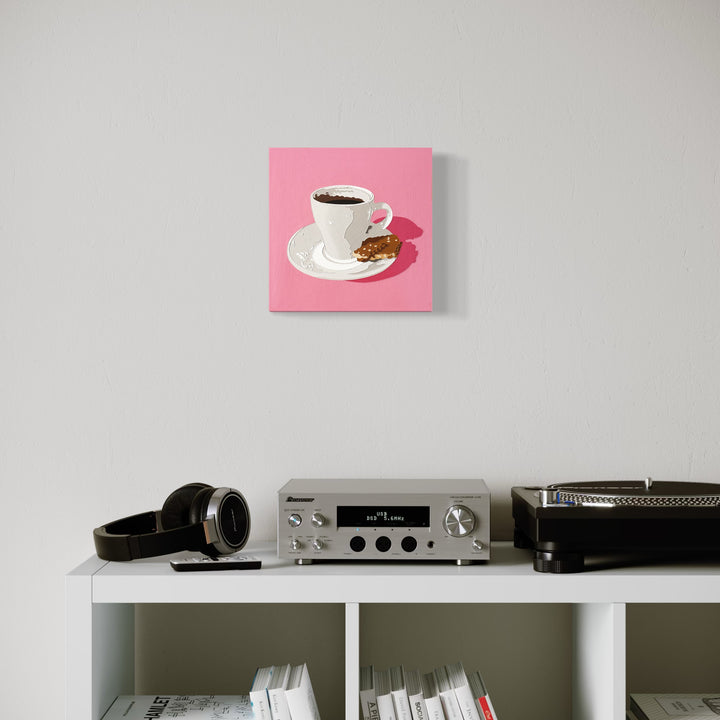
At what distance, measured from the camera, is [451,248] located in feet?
4.96

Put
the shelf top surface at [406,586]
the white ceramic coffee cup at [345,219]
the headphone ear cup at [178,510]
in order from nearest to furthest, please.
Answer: the shelf top surface at [406,586], the headphone ear cup at [178,510], the white ceramic coffee cup at [345,219]

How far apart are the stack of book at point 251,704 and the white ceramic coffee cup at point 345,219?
0.76m

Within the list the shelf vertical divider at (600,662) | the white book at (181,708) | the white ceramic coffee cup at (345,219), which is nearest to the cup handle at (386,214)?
the white ceramic coffee cup at (345,219)

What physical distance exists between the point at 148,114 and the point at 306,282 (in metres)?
0.46

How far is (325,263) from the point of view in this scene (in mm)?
1498

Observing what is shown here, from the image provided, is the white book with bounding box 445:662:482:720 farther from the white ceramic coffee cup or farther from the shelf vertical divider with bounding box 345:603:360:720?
the white ceramic coffee cup

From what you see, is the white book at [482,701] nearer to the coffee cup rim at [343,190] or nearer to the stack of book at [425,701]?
the stack of book at [425,701]

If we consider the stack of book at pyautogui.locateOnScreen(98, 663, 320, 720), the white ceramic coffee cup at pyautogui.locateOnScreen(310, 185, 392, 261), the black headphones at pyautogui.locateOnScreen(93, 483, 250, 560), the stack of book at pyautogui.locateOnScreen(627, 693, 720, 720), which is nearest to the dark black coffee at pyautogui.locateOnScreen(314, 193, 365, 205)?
the white ceramic coffee cup at pyautogui.locateOnScreen(310, 185, 392, 261)

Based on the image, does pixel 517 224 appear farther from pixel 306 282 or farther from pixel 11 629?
pixel 11 629

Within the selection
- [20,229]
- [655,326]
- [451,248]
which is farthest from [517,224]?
[20,229]

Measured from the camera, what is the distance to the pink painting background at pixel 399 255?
150 centimetres

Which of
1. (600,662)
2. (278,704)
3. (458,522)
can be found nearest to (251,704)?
(278,704)

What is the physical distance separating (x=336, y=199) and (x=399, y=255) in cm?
16

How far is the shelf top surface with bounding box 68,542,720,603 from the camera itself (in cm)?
116
